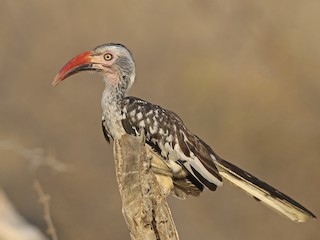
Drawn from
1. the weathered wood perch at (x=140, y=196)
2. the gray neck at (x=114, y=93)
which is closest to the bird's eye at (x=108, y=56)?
the gray neck at (x=114, y=93)

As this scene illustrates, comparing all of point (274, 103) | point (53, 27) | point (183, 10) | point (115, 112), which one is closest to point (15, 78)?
point (53, 27)

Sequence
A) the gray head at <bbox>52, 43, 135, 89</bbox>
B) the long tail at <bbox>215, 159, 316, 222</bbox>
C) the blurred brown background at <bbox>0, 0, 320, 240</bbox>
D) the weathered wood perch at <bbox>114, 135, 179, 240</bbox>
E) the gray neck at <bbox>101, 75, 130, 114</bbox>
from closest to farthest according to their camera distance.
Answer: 1. the weathered wood perch at <bbox>114, 135, 179, 240</bbox>
2. the long tail at <bbox>215, 159, 316, 222</bbox>
3. the gray neck at <bbox>101, 75, 130, 114</bbox>
4. the gray head at <bbox>52, 43, 135, 89</bbox>
5. the blurred brown background at <bbox>0, 0, 320, 240</bbox>

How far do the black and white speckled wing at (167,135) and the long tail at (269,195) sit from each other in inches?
5.6

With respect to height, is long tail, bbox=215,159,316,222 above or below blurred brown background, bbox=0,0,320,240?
below

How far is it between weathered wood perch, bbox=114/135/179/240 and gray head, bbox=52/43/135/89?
55.7 inches

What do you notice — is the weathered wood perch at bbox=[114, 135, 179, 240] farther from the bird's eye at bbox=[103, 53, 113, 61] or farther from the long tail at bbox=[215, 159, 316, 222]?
the bird's eye at bbox=[103, 53, 113, 61]

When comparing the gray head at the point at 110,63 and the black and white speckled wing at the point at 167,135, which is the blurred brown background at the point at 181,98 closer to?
the gray head at the point at 110,63

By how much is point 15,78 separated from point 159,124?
638 cm

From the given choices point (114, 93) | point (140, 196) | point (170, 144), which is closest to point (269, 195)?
point (170, 144)

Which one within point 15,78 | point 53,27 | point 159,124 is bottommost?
point 159,124

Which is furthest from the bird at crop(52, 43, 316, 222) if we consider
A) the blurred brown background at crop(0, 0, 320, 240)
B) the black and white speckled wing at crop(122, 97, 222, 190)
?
the blurred brown background at crop(0, 0, 320, 240)

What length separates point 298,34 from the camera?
1203 cm

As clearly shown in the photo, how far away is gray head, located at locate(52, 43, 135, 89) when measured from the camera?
5.79 metres

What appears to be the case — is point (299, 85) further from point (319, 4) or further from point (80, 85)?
point (80, 85)
